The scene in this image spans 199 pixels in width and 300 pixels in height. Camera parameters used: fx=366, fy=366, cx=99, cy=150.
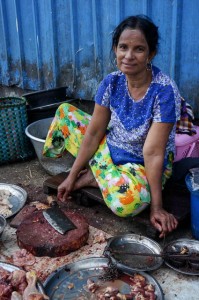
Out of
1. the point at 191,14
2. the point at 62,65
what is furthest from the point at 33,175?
the point at 191,14

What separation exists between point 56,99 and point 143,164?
223 cm

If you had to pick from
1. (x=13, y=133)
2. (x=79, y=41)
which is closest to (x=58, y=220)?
(x=13, y=133)

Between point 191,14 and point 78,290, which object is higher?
point 191,14

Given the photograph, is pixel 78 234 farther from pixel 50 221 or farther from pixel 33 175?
pixel 33 175

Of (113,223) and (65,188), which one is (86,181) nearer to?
(65,188)

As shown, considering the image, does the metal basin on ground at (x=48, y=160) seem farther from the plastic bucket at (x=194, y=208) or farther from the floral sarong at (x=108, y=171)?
the plastic bucket at (x=194, y=208)

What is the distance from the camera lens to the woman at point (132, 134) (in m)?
2.71

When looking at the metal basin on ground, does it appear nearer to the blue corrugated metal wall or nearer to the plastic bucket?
the blue corrugated metal wall

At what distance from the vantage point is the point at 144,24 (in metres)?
2.64

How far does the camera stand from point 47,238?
9.15 feet

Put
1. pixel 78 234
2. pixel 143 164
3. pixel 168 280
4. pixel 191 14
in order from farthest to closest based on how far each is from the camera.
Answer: pixel 191 14 → pixel 143 164 → pixel 78 234 → pixel 168 280

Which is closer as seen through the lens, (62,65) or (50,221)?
(50,221)

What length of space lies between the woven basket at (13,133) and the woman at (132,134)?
4.46ft

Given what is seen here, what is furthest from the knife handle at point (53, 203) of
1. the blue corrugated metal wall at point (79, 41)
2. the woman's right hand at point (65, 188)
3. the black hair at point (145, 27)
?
the blue corrugated metal wall at point (79, 41)
